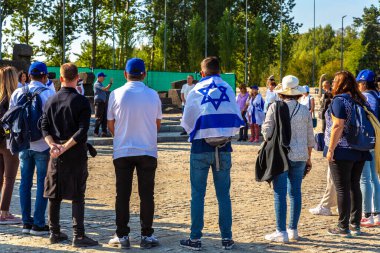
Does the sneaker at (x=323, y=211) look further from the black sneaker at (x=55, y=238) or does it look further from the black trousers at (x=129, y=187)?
the black sneaker at (x=55, y=238)

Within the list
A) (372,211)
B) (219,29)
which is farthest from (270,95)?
(219,29)

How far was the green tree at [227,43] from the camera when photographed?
62.8 meters

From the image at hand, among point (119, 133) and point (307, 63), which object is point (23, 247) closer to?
point (119, 133)

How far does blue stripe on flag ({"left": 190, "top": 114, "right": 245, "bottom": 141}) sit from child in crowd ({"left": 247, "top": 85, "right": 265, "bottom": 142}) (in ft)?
43.6

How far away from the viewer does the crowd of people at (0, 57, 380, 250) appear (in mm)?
6699

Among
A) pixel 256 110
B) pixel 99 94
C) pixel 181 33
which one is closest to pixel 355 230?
pixel 256 110

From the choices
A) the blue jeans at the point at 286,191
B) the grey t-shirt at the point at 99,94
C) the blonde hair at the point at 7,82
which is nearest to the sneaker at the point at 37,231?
the blonde hair at the point at 7,82

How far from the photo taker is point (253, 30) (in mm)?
64500

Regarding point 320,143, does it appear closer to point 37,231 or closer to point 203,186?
point 203,186

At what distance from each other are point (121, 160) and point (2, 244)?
149 cm

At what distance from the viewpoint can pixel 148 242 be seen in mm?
6770

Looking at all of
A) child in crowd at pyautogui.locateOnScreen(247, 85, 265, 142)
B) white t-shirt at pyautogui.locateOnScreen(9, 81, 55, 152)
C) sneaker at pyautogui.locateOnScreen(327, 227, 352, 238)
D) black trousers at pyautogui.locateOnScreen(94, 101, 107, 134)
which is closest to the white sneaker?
sneaker at pyautogui.locateOnScreen(327, 227, 352, 238)

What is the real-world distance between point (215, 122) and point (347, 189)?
1.84 metres

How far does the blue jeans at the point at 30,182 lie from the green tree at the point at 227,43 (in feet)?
183
